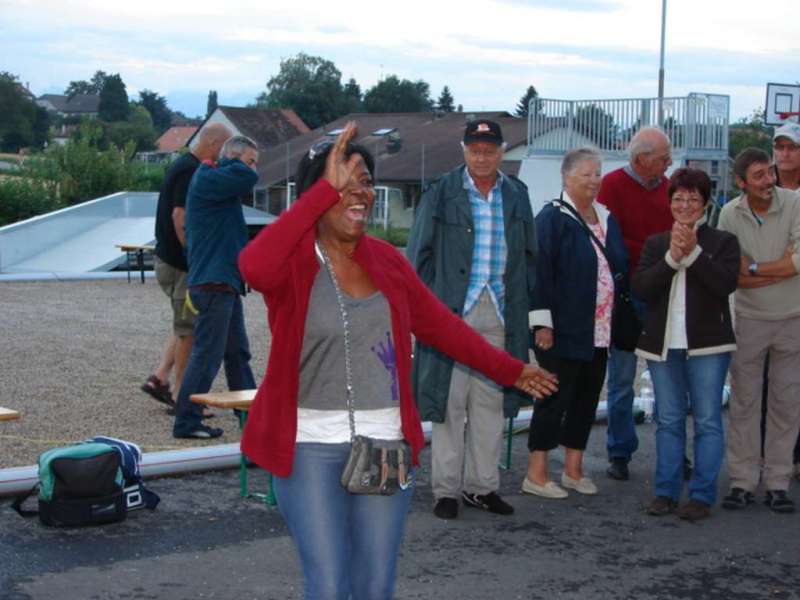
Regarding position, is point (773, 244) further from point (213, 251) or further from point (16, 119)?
point (16, 119)

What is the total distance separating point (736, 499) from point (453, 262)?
2.11 metres

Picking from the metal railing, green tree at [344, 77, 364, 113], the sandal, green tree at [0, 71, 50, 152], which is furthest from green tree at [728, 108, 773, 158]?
green tree at [344, 77, 364, 113]

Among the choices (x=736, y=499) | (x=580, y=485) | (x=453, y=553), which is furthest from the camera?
(x=580, y=485)

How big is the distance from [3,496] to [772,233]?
4.37 metres

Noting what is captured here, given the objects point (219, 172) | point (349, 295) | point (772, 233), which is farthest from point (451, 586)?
point (219, 172)

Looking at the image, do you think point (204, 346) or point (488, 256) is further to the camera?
point (204, 346)

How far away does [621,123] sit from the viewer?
29.9 m

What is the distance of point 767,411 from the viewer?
25.0 ft

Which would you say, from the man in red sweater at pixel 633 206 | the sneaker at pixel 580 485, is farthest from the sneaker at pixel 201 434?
the man in red sweater at pixel 633 206

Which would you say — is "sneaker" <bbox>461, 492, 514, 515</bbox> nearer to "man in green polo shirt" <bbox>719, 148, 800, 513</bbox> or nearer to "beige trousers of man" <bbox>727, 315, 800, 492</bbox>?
"man in green polo shirt" <bbox>719, 148, 800, 513</bbox>

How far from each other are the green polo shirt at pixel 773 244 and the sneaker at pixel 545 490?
4.66ft

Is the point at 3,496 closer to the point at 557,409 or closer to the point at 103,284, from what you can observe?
the point at 557,409

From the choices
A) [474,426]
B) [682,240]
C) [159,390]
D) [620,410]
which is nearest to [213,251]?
[159,390]

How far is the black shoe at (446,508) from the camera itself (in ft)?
22.9
